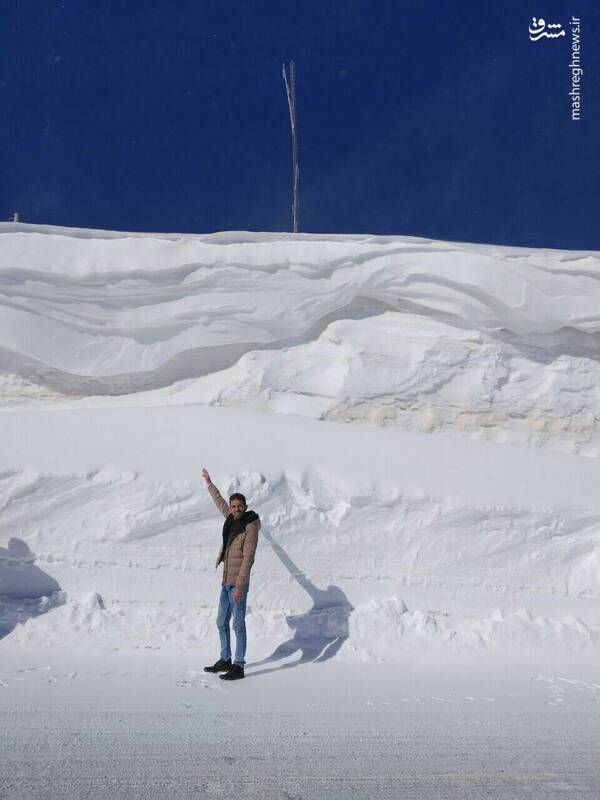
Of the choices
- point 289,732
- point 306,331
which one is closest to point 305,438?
point 306,331

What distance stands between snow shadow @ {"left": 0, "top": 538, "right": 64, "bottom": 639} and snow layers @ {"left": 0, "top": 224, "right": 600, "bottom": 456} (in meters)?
2.57

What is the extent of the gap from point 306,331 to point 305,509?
2.77m

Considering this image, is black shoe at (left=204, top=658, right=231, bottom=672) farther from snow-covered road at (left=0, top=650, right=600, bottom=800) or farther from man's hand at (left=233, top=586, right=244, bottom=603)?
man's hand at (left=233, top=586, right=244, bottom=603)

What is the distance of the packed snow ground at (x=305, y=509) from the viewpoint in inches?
144

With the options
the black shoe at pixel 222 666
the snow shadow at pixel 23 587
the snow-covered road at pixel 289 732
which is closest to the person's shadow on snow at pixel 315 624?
the snow-covered road at pixel 289 732

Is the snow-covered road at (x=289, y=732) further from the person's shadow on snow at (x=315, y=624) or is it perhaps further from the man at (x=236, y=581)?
the person's shadow on snow at (x=315, y=624)

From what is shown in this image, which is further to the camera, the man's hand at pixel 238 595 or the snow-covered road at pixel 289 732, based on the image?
the man's hand at pixel 238 595

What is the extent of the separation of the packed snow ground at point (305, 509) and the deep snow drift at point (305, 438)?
0.08ft

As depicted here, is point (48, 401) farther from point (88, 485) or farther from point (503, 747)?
point (503, 747)

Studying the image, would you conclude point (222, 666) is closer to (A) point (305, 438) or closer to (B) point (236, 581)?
(B) point (236, 581)

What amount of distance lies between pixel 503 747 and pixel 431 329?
18.9 ft

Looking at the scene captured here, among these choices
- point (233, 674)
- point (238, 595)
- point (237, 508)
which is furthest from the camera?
point (237, 508)

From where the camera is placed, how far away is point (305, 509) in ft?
22.0

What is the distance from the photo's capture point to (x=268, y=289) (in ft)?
29.3
